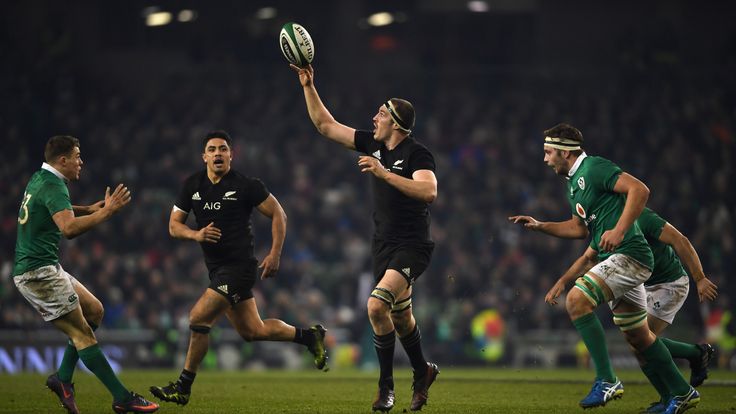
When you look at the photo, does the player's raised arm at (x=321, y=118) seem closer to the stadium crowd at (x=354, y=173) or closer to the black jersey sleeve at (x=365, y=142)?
the black jersey sleeve at (x=365, y=142)

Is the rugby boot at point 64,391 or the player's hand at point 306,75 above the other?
the player's hand at point 306,75

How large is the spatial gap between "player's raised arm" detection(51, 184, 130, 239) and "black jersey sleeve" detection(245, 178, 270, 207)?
184 cm

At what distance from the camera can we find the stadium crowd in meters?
22.2

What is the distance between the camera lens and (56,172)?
9.18 meters

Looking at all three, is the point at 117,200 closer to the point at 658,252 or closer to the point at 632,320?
the point at 632,320

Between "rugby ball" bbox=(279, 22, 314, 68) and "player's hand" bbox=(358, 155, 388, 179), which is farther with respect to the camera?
"rugby ball" bbox=(279, 22, 314, 68)

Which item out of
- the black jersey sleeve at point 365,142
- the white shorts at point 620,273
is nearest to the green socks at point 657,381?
the white shorts at point 620,273

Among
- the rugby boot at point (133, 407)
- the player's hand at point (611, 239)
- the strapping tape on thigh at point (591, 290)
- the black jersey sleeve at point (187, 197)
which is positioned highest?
the black jersey sleeve at point (187, 197)

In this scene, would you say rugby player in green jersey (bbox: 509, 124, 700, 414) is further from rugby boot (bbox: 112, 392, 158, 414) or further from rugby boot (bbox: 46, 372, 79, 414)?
rugby boot (bbox: 46, 372, 79, 414)

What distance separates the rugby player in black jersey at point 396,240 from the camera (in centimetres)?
952

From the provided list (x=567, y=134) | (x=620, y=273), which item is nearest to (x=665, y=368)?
(x=620, y=273)

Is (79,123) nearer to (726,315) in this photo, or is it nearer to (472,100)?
(472,100)

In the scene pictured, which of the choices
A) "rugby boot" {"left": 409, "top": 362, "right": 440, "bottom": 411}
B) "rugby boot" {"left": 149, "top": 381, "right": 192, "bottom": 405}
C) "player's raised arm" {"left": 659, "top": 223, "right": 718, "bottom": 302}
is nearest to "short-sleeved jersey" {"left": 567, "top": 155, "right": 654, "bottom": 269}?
"player's raised arm" {"left": 659, "top": 223, "right": 718, "bottom": 302}

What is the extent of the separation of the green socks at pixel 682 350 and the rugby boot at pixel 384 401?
2.70 metres
